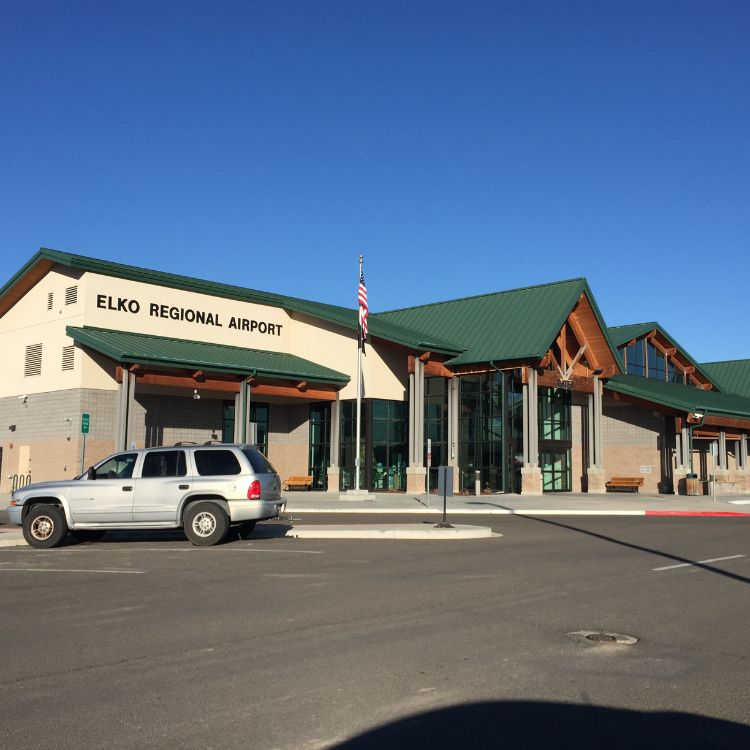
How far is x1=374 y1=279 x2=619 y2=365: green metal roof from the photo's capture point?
121 feet

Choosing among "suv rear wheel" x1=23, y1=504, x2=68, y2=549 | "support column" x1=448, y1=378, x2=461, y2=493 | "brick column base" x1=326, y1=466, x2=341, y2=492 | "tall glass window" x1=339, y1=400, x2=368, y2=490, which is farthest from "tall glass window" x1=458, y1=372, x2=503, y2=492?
"suv rear wheel" x1=23, y1=504, x2=68, y2=549

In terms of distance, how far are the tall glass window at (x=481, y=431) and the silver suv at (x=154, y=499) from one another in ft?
77.5

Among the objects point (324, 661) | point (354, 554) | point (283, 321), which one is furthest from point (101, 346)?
point (324, 661)

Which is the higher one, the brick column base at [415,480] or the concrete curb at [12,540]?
the brick column base at [415,480]

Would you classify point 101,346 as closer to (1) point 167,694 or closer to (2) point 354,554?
(2) point 354,554

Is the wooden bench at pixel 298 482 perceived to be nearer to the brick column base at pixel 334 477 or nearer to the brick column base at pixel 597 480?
the brick column base at pixel 334 477

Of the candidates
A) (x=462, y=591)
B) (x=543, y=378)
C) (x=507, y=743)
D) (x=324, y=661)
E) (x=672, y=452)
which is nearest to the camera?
(x=507, y=743)

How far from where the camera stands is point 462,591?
34.4 ft

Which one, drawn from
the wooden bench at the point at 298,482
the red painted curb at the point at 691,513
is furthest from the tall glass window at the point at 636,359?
the red painted curb at the point at 691,513

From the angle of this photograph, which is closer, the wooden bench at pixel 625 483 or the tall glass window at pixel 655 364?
the wooden bench at pixel 625 483

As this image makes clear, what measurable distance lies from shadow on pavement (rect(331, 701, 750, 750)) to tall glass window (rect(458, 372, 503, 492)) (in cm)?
3262

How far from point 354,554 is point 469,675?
7.90 m

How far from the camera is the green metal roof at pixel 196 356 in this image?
30.2 meters

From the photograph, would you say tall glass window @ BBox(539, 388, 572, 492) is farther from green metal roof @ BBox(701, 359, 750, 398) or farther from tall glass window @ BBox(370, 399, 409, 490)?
green metal roof @ BBox(701, 359, 750, 398)
